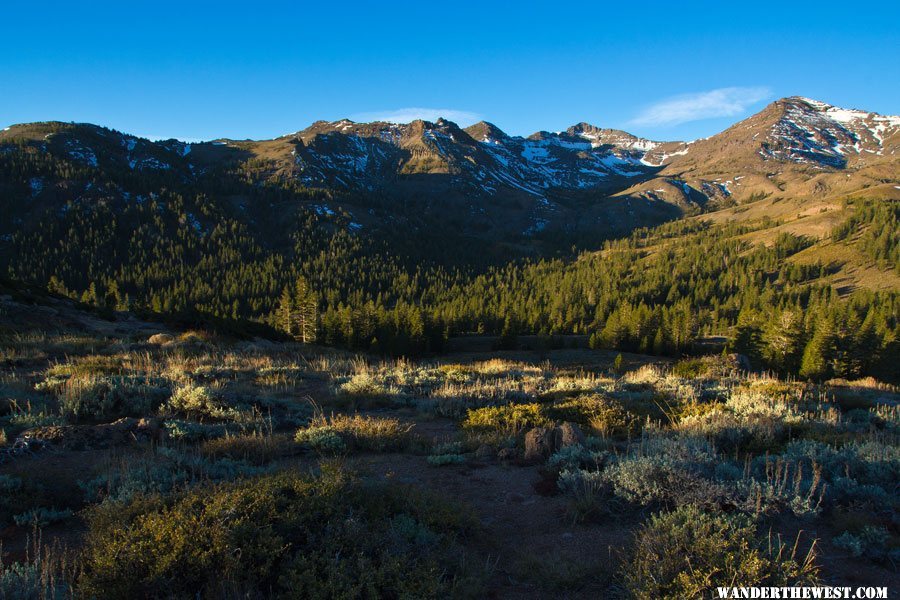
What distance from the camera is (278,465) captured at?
274 inches

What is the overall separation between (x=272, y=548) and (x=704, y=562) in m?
3.89

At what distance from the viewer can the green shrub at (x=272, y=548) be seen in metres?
3.76

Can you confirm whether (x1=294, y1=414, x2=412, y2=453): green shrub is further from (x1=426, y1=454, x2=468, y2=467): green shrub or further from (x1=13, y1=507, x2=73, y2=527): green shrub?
(x1=13, y1=507, x2=73, y2=527): green shrub

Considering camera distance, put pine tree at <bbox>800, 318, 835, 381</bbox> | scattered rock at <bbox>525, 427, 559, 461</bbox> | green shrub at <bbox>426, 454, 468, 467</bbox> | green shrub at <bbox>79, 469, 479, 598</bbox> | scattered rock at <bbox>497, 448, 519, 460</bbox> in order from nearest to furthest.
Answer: green shrub at <bbox>79, 469, 479, 598</bbox> → green shrub at <bbox>426, 454, 468, 467</bbox> → scattered rock at <bbox>525, 427, 559, 461</bbox> → scattered rock at <bbox>497, 448, 519, 460</bbox> → pine tree at <bbox>800, 318, 835, 381</bbox>

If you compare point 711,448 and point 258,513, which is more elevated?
point 258,513

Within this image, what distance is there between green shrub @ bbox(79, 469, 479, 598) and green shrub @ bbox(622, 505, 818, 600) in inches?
62.3

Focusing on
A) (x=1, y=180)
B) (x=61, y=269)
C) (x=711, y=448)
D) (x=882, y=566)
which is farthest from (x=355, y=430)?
(x=1, y=180)

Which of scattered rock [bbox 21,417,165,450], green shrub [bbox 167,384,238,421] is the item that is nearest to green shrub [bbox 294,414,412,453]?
green shrub [bbox 167,384,238,421]

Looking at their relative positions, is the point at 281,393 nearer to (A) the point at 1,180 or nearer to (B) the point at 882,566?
(B) the point at 882,566

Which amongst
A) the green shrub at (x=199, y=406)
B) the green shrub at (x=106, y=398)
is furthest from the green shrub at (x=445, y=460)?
the green shrub at (x=106, y=398)

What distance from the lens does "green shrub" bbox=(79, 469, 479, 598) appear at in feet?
12.3

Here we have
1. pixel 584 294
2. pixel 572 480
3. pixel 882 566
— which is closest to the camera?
pixel 882 566

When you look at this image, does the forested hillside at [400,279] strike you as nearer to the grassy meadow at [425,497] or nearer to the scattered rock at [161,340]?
the scattered rock at [161,340]

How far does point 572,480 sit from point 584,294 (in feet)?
543
